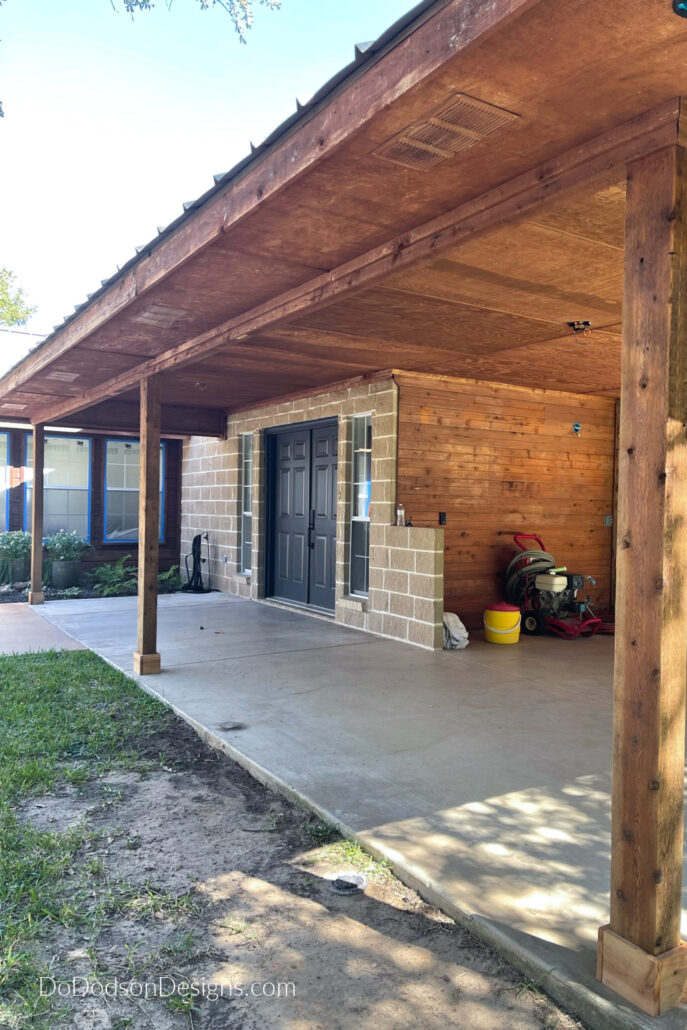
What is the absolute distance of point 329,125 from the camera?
237 centimetres

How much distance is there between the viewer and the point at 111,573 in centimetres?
1094

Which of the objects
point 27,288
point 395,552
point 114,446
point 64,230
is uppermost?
point 64,230

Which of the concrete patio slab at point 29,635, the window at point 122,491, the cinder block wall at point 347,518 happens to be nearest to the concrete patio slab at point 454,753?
the concrete patio slab at point 29,635

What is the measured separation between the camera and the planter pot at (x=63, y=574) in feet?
34.4

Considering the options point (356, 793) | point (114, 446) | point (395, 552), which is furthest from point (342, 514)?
point (114, 446)

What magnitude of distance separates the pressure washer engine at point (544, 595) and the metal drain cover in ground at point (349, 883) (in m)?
4.98

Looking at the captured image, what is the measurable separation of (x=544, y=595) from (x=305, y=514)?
3.02 metres

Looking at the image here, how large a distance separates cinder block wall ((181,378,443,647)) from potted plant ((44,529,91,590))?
6.60ft

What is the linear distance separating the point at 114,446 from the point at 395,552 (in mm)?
6803

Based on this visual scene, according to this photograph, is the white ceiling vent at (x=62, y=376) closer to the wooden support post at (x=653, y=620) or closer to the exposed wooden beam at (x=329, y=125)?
the exposed wooden beam at (x=329, y=125)

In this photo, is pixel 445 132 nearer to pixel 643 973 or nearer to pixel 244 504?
pixel 643 973

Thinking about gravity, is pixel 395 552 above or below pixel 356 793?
above

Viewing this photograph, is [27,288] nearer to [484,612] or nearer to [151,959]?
[484,612]

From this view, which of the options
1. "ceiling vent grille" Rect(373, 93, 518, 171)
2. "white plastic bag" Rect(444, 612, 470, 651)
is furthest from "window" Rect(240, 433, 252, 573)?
"ceiling vent grille" Rect(373, 93, 518, 171)
